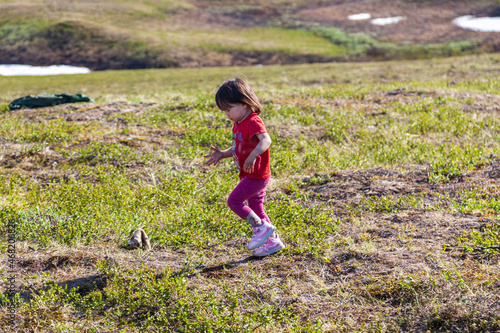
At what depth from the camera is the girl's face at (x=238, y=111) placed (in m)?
5.63

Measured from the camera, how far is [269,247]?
6.13m

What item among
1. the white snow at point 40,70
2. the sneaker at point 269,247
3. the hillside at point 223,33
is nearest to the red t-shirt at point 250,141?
the sneaker at point 269,247

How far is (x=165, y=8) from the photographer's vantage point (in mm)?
64500

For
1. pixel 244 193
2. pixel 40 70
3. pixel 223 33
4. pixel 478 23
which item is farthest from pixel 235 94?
pixel 478 23

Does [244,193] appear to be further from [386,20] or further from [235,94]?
[386,20]

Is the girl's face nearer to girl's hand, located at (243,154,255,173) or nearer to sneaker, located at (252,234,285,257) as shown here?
girl's hand, located at (243,154,255,173)

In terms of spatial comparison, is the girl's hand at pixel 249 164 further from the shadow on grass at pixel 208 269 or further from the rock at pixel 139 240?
the rock at pixel 139 240

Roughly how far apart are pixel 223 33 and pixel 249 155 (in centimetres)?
5390

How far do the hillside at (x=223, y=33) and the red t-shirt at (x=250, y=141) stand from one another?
37661 mm

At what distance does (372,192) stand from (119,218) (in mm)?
4534

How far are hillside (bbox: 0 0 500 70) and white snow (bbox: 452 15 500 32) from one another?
4.94 feet

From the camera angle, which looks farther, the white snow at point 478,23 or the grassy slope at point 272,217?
the white snow at point 478,23

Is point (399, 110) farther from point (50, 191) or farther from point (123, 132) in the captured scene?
point (50, 191)

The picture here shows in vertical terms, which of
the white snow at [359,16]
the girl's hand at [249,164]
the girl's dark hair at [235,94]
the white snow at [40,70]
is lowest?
the white snow at [40,70]
